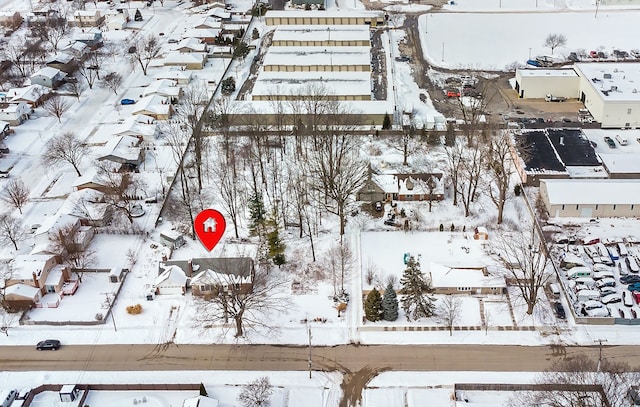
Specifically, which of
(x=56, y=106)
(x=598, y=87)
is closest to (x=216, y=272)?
(x=56, y=106)

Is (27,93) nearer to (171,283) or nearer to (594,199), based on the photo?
(171,283)

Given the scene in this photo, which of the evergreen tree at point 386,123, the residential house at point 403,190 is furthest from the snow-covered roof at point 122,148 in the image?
the evergreen tree at point 386,123

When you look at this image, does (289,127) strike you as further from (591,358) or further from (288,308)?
(591,358)

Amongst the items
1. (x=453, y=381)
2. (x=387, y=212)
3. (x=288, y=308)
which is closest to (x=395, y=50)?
(x=387, y=212)

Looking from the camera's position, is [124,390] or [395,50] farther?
[395,50]

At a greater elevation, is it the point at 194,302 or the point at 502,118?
the point at 502,118

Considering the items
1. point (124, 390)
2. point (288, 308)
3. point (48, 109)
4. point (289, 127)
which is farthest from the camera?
point (48, 109)

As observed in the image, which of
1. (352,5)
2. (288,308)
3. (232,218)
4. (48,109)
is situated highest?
(352,5)

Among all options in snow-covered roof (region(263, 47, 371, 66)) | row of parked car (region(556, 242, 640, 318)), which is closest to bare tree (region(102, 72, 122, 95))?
snow-covered roof (region(263, 47, 371, 66))
